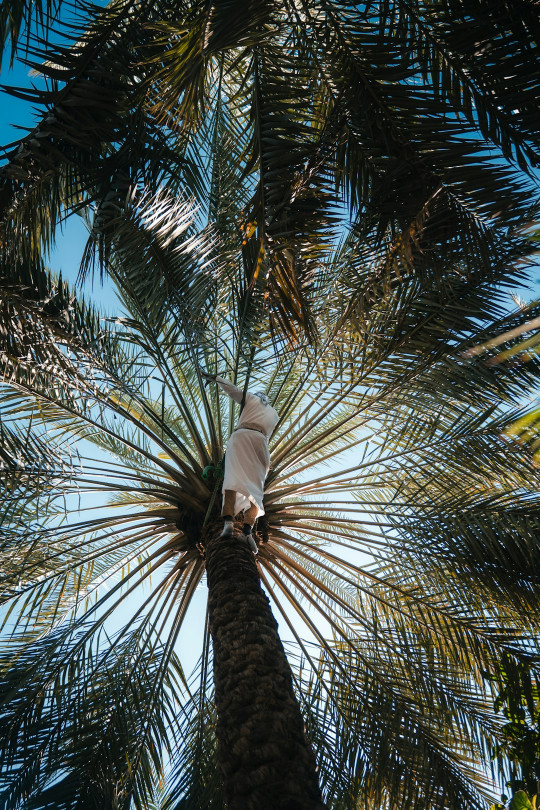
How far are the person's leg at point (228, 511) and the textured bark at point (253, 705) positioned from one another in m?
0.33

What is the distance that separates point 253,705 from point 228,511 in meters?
2.05

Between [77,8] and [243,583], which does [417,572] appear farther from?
[77,8]

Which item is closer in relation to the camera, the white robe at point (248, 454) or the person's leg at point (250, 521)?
the white robe at point (248, 454)

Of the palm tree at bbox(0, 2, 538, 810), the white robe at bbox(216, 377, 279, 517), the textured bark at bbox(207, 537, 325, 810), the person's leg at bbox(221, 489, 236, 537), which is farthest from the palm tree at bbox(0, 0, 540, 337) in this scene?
the textured bark at bbox(207, 537, 325, 810)

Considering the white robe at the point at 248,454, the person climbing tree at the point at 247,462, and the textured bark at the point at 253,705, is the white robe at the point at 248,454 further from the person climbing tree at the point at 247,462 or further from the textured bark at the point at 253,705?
the textured bark at the point at 253,705

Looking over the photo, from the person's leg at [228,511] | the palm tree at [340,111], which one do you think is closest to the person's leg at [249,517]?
the person's leg at [228,511]

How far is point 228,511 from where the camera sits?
5.53 m

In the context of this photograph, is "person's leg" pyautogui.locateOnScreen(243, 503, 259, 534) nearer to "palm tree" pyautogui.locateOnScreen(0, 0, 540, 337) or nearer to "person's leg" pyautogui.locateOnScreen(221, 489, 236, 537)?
"person's leg" pyautogui.locateOnScreen(221, 489, 236, 537)

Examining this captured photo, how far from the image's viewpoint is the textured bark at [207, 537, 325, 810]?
305 cm

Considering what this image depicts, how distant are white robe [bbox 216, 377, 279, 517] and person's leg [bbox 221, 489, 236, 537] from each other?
1.5 inches

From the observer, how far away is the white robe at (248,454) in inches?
215

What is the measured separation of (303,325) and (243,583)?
77.2 inches

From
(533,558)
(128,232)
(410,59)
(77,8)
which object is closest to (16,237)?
(128,232)

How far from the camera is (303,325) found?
4.93 metres
